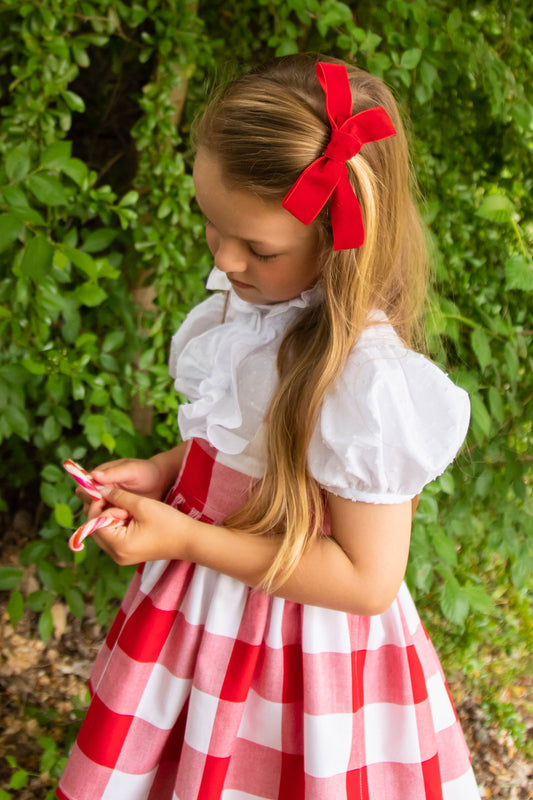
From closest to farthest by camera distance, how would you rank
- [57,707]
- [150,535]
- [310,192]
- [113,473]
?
1. [310,192]
2. [150,535]
3. [113,473]
4. [57,707]

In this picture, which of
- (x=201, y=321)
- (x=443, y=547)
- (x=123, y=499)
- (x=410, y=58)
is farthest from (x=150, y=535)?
(x=410, y=58)

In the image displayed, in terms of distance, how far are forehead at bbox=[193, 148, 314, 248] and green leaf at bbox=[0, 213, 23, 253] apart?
38 cm

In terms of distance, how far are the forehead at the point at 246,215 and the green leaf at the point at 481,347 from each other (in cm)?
59

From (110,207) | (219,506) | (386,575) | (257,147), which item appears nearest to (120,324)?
(110,207)

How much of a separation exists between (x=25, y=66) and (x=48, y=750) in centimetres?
124

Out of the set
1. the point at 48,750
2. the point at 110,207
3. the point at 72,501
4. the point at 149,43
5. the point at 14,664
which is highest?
the point at 149,43

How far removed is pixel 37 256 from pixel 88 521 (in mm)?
449

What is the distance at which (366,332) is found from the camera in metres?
0.79

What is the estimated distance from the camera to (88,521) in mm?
813

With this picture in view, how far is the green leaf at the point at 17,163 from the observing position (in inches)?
41.1

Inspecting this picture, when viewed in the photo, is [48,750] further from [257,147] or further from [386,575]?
[257,147]

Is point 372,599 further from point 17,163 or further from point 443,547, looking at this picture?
point 17,163

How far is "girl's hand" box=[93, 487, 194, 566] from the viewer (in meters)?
0.80

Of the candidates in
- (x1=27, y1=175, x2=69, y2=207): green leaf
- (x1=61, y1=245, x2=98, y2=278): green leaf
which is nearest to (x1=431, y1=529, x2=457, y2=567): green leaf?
(x1=61, y1=245, x2=98, y2=278): green leaf
